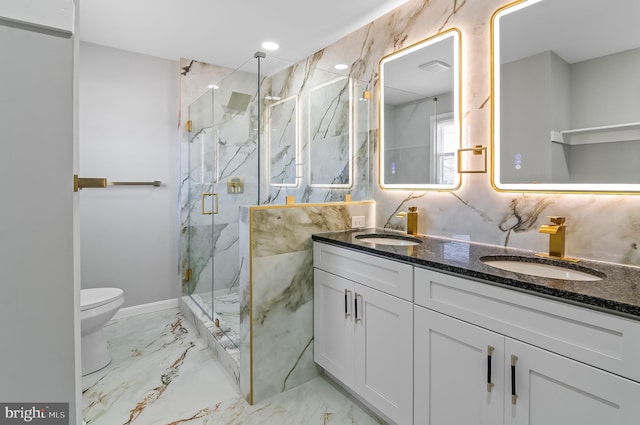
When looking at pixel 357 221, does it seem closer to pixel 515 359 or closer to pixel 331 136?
pixel 331 136

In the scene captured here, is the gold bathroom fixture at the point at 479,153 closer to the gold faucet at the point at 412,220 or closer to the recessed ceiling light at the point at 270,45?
the gold faucet at the point at 412,220

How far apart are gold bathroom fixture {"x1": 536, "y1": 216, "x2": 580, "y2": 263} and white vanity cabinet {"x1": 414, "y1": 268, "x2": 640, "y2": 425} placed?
19.1 inches

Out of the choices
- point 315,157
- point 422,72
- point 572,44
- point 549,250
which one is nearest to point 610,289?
point 549,250

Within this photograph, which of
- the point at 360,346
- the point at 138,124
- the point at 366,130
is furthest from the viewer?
the point at 138,124

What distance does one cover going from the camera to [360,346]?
1.78 m

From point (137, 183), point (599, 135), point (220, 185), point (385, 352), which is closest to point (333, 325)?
point (385, 352)

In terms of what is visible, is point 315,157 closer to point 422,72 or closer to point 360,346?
point 422,72

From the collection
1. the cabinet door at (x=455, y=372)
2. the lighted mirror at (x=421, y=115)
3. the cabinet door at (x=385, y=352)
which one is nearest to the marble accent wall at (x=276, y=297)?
the cabinet door at (x=385, y=352)

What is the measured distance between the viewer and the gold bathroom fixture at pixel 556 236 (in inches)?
56.7

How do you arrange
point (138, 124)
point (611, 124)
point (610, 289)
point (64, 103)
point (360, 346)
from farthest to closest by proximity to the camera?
point (138, 124) < point (360, 346) < point (611, 124) < point (610, 289) < point (64, 103)

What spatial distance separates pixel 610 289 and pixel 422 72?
1.56 meters

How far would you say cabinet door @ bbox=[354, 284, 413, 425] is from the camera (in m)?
1.52

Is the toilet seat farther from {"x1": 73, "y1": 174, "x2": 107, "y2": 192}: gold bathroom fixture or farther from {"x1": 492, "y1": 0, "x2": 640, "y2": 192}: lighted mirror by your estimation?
{"x1": 492, "y1": 0, "x2": 640, "y2": 192}: lighted mirror

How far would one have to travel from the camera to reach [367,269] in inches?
67.8
